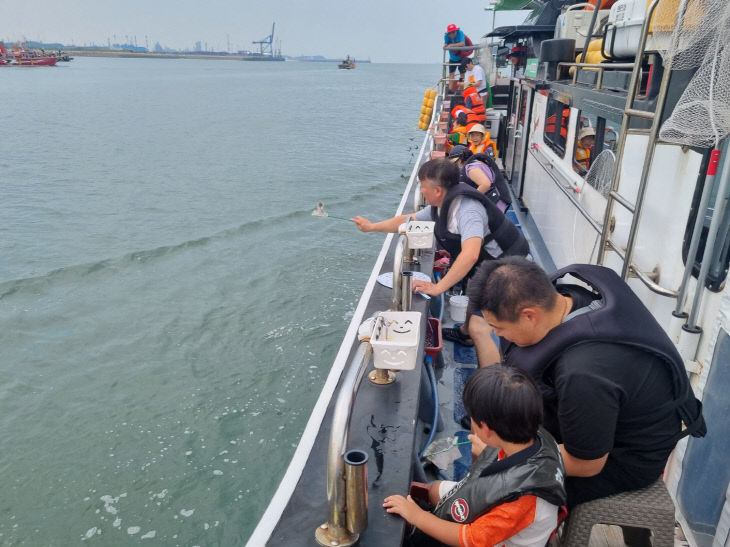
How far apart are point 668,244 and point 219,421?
5064mm

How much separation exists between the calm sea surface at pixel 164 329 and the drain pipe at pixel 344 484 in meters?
3.32

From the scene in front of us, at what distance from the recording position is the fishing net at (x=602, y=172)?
425 cm

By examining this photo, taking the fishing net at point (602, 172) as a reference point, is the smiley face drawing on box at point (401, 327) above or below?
below

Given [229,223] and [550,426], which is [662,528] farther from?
[229,223]

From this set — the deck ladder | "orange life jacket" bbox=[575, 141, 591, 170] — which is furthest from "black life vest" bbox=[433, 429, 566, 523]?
"orange life jacket" bbox=[575, 141, 591, 170]

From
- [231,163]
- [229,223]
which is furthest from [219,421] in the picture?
[231,163]

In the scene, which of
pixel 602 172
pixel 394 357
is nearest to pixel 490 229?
pixel 602 172

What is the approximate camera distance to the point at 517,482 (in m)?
1.74

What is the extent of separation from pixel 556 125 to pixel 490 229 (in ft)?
12.9

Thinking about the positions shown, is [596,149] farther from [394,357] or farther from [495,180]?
[394,357]

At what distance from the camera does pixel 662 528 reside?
2037 millimetres

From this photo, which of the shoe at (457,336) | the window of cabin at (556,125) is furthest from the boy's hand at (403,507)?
the window of cabin at (556,125)

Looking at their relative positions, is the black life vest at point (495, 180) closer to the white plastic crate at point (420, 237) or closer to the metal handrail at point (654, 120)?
the white plastic crate at point (420, 237)

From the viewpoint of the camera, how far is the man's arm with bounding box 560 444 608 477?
186 cm
